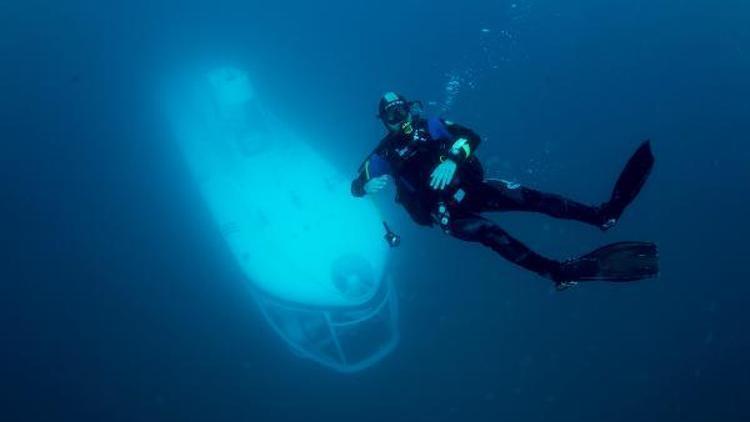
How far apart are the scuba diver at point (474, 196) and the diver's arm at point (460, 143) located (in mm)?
10

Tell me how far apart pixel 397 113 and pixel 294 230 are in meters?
8.06

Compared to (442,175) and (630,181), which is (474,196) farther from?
(630,181)

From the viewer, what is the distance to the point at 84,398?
13.6 meters

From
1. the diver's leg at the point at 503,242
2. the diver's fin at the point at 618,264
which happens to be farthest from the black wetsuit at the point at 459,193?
→ the diver's fin at the point at 618,264

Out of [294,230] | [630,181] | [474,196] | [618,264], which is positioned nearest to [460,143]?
[474,196]

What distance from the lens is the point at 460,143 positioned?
5.06 m

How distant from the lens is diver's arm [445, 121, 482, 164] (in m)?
4.99

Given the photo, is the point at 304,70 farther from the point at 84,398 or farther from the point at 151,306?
the point at 84,398

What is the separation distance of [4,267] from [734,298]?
2474 centimetres

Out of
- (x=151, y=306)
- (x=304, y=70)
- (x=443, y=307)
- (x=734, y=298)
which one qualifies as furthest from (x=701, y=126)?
(x=151, y=306)

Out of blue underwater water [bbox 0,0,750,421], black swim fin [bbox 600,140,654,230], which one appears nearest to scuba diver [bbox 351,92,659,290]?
black swim fin [bbox 600,140,654,230]

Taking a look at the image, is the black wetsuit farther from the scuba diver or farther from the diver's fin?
the diver's fin

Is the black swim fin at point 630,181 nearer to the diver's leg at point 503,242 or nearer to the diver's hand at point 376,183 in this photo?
the diver's leg at point 503,242

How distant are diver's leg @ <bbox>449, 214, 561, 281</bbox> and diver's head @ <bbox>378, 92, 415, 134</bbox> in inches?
46.5
